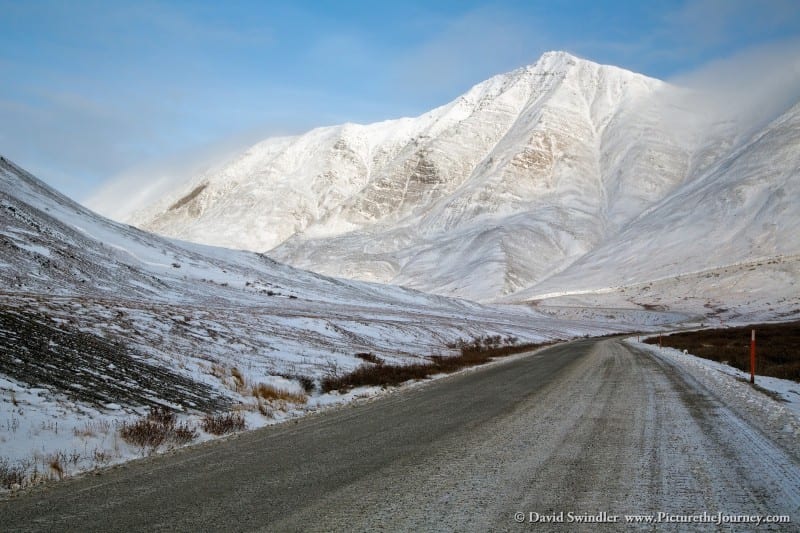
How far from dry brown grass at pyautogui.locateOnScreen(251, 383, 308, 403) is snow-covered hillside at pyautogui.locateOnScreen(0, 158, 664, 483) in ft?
0.78

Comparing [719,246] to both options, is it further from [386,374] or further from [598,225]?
[386,374]

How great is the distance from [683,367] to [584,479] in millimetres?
15912

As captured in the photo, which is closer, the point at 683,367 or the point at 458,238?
the point at 683,367

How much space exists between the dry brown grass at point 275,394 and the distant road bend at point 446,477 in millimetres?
3990

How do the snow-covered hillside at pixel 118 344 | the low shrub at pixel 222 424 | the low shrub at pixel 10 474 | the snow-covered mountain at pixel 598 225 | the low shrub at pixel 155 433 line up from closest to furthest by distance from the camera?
the low shrub at pixel 10 474 → the low shrub at pixel 155 433 → the snow-covered hillside at pixel 118 344 → the low shrub at pixel 222 424 → the snow-covered mountain at pixel 598 225

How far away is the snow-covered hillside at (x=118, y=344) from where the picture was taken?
9453mm

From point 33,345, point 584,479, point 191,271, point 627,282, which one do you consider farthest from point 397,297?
point 584,479

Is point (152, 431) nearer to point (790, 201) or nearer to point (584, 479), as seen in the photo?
point (584, 479)

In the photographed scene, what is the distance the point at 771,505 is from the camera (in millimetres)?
5059

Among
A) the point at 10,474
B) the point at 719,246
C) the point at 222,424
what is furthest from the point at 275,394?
the point at 719,246

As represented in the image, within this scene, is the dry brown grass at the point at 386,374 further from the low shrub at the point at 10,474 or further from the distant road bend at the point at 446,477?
the low shrub at the point at 10,474

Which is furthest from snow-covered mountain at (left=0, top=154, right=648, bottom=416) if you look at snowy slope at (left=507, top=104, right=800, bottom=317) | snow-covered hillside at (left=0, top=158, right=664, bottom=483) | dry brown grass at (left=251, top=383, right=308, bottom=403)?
snowy slope at (left=507, top=104, right=800, bottom=317)

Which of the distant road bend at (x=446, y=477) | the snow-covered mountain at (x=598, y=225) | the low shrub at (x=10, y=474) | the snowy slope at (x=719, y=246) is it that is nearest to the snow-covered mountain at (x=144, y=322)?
the low shrub at (x=10, y=474)

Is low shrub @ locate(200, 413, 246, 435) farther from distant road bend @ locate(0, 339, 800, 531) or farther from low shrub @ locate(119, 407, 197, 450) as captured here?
distant road bend @ locate(0, 339, 800, 531)
